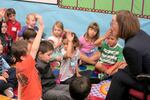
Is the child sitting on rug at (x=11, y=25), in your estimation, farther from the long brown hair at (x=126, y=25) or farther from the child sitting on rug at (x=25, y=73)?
the long brown hair at (x=126, y=25)

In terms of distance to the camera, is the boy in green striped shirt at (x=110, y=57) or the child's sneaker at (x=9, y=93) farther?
the boy in green striped shirt at (x=110, y=57)

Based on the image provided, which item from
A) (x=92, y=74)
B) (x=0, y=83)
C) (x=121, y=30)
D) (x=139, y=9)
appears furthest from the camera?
(x=139, y=9)

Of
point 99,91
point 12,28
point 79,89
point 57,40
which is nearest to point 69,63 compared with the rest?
point 99,91

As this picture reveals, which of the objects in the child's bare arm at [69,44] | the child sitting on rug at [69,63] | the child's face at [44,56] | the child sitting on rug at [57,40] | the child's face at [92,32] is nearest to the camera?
the child's face at [44,56]

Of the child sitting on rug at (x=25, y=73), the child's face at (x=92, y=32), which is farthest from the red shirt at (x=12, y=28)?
the child sitting on rug at (x=25, y=73)

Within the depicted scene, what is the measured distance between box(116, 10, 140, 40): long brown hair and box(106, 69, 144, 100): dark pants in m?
0.30

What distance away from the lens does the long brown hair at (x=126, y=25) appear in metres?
2.79

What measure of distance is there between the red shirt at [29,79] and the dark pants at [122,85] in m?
0.62

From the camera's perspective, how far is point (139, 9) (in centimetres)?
552

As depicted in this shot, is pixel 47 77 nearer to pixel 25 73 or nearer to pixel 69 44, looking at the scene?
pixel 69 44

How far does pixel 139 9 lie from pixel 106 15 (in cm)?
55

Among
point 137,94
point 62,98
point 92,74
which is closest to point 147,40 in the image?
point 137,94

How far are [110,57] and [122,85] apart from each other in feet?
4.91

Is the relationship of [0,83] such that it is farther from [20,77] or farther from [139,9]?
[139,9]
